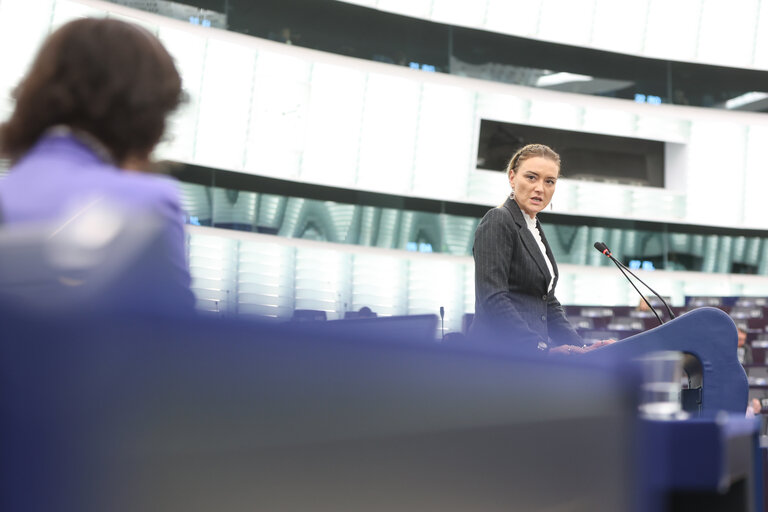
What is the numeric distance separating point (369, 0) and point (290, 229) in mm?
3427

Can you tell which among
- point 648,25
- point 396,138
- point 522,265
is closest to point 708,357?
point 522,265

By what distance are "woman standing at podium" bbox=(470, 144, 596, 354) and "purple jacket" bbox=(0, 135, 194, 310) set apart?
157 cm

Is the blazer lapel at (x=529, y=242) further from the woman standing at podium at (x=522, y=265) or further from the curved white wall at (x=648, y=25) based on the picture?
the curved white wall at (x=648, y=25)

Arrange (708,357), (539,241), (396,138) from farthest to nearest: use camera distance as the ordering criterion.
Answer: (396,138) → (539,241) → (708,357)

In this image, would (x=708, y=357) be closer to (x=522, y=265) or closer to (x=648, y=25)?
(x=522, y=265)

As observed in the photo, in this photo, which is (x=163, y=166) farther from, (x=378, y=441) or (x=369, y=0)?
(x=369, y=0)

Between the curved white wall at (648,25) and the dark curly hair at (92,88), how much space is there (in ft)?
39.8

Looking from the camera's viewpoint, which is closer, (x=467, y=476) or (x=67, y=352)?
(x=67, y=352)

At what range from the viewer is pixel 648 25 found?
44.4 ft

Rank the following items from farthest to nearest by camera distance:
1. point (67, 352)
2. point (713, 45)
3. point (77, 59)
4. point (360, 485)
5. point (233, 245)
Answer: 1. point (713, 45)
2. point (233, 245)
3. point (77, 59)
4. point (360, 485)
5. point (67, 352)

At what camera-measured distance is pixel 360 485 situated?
0.63 metres

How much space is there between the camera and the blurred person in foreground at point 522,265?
7.48 feet

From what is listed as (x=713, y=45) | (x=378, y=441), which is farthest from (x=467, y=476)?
(x=713, y=45)

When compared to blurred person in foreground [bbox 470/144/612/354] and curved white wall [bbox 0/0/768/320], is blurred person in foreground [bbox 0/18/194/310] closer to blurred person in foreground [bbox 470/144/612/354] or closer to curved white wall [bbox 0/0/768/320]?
blurred person in foreground [bbox 470/144/612/354]
